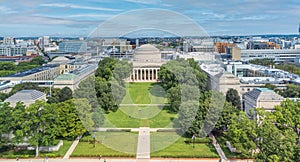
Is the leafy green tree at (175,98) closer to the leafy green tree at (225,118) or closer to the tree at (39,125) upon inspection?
the leafy green tree at (225,118)

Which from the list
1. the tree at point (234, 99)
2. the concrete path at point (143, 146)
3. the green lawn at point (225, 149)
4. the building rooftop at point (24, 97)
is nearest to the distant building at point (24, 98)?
the building rooftop at point (24, 97)

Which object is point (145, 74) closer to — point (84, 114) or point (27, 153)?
point (84, 114)

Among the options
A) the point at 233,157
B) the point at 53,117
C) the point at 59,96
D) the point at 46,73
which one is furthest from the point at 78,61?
the point at 233,157

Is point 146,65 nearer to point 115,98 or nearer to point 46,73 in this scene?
point 46,73

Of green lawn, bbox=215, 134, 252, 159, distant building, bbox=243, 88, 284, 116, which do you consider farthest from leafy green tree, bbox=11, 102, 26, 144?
distant building, bbox=243, 88, 284, 116

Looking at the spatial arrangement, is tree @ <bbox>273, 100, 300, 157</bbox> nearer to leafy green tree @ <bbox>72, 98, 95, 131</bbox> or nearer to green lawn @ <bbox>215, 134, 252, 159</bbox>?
green lawn @ <bbox>215, 134, 252, 159</bbox>

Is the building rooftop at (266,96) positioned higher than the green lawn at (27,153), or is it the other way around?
the building rooftop at (266,96)
